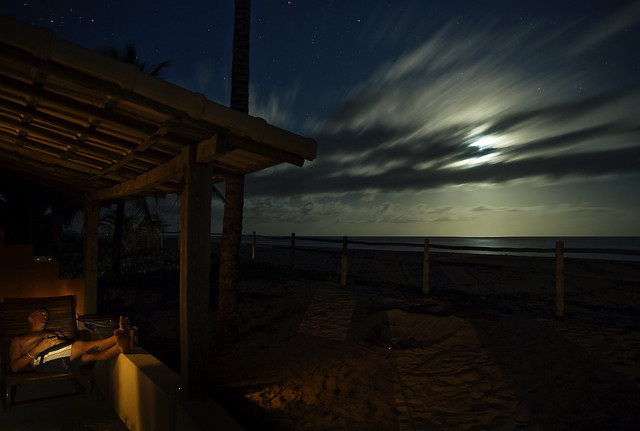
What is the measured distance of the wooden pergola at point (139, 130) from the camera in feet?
6.59

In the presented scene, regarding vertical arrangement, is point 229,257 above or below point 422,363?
above

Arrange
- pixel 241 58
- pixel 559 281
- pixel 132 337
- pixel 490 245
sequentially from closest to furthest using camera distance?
pixel 132 337, pixel 241 58, pixel 559 281, pixel 490 245

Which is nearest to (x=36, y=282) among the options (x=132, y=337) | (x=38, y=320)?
(x=38, y=320)

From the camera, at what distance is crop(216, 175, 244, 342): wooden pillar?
17.5 feet

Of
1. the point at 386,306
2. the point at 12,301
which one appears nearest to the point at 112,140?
the point at 12,301

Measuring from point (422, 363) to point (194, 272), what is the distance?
3.24 m

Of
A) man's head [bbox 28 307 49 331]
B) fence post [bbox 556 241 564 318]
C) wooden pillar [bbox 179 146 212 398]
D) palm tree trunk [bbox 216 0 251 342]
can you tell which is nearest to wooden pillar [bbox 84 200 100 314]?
palm tree trunk [bbox 216 0 251 342]

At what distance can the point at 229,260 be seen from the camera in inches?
211

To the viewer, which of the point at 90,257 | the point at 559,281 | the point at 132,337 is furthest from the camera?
the point at 559,281

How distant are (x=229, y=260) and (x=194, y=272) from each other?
2612mm

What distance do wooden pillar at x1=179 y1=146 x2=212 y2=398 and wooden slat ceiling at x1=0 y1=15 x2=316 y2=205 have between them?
228 millimetres

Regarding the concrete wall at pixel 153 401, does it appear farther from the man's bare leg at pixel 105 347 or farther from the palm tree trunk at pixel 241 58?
the palm tree trunk at pixel 241 58

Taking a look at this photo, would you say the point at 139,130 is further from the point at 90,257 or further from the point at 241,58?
the point at 90,257

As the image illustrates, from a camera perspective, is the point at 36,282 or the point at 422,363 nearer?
the point at 422,363
